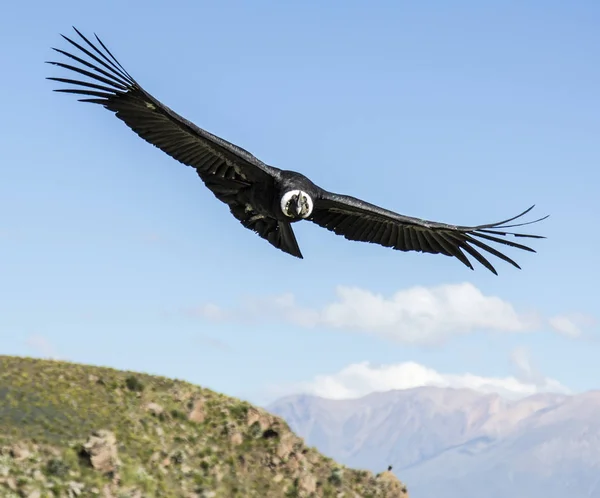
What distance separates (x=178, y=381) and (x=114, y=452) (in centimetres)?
2309

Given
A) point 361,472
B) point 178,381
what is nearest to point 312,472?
point 361,472

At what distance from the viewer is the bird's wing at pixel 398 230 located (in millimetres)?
21938

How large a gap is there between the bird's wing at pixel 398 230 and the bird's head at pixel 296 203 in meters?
1.41

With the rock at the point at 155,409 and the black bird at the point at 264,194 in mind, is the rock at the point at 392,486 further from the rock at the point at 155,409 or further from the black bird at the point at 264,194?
the black bird at the point at 264,194

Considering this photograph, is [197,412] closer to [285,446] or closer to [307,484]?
[285,446]

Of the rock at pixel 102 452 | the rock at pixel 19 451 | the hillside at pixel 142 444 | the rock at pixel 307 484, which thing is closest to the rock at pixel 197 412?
the hillside at pixel 142 444

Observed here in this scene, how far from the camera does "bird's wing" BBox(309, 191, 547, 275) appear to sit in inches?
864

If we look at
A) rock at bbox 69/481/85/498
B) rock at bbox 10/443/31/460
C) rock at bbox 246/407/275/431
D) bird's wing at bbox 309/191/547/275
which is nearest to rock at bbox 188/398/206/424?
rock at bbox 246/407/275/431

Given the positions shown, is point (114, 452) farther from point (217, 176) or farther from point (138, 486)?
point (217, 176)

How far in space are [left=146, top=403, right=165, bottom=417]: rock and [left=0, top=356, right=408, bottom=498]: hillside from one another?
0.35ft

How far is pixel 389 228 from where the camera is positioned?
23.6 m

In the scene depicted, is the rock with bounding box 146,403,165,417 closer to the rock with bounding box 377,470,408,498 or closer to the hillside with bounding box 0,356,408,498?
the hillside with bounding box 0,356,408,498

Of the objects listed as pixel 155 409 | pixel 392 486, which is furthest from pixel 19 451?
pixel 392 486

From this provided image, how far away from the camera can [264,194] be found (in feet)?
69.1
